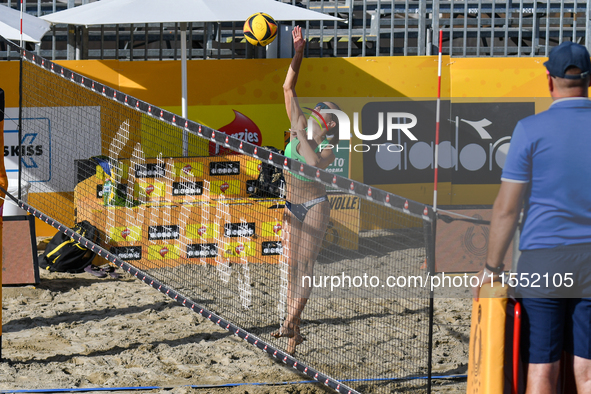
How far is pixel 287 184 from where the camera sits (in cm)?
409

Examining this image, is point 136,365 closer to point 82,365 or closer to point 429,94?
point 82,365

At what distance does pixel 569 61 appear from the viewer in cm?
242

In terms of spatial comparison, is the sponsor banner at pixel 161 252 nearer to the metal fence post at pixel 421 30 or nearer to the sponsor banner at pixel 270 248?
the sponsor banner at pixel 270 248

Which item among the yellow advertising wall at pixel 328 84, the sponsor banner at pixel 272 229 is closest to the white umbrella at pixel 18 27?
the yellow advertising wall at pixel 328 84

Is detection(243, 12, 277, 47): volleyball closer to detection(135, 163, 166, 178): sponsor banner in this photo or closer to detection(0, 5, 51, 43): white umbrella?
detection(135, 163, 166, 178): sponsor banner

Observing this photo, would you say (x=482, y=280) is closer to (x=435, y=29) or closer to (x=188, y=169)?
(x=188, y=169)

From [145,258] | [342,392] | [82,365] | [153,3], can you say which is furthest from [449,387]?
[153,3]

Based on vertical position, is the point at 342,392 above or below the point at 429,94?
below

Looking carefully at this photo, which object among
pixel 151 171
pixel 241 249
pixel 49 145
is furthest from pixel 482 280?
pixel 49 145

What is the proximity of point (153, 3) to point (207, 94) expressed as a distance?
157cm

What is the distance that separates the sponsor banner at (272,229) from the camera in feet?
22.6

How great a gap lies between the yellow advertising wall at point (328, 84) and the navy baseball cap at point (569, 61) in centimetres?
595

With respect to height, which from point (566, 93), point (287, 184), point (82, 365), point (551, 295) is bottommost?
point (82, 365)

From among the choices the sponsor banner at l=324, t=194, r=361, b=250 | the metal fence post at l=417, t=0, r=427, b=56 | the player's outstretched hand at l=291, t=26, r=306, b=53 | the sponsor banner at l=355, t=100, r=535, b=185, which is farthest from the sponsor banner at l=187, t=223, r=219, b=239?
the metal fence post at l=417, t=0, r=427, b=56
